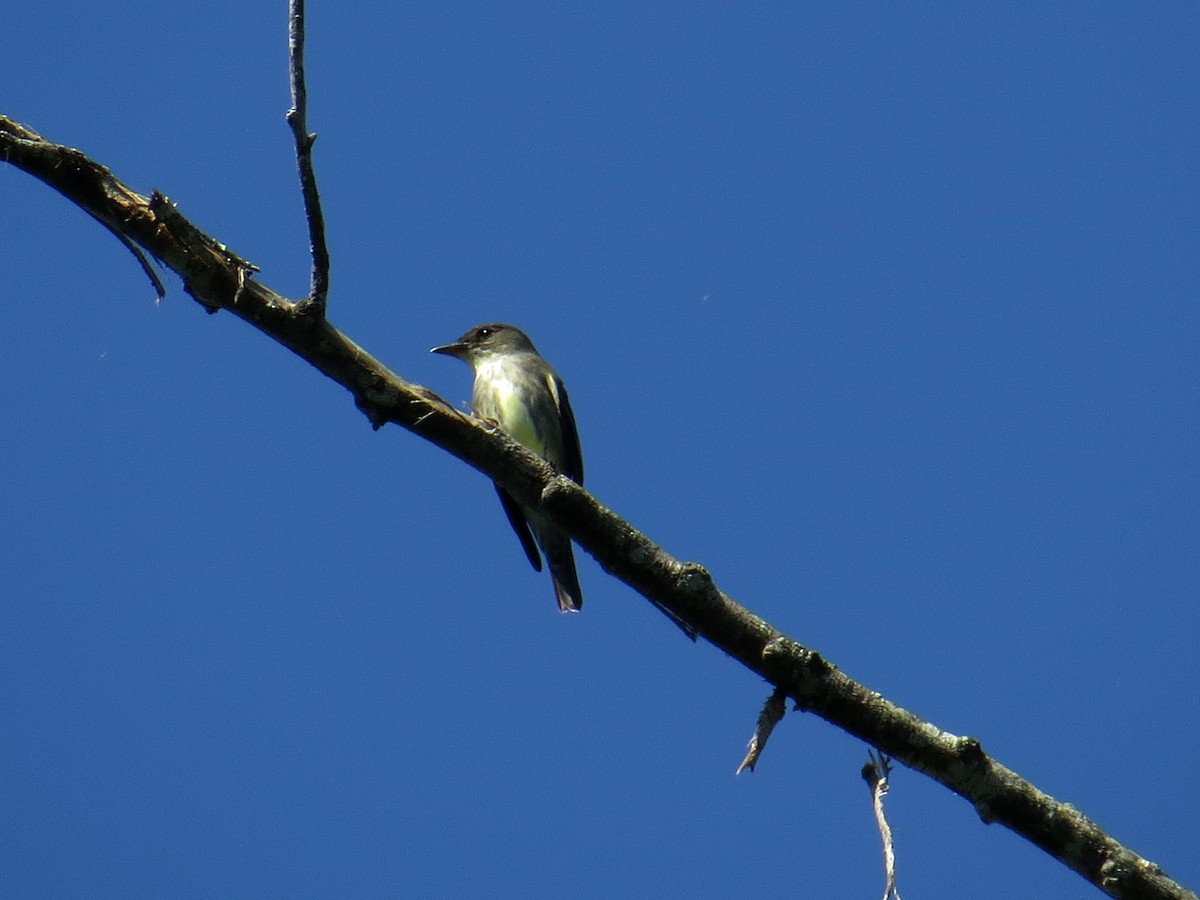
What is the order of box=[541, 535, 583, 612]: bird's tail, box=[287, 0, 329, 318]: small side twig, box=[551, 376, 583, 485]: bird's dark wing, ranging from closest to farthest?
box=[287, 0, 329, 318]: small side twig, box=[541, 535, 583, 612]: bird's tail, box=[551, 376, 583, 485]: bird's dark wing

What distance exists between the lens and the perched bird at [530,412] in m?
8.09

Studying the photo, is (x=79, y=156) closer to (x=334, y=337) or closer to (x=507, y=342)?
(x=334, y=337)

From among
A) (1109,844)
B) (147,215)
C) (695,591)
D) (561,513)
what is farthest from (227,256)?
(1109,844)

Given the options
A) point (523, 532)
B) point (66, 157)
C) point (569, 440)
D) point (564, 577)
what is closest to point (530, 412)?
point (569, 440)

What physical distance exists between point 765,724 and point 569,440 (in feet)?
18.4

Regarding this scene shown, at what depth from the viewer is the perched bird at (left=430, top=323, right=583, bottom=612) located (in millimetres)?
8086

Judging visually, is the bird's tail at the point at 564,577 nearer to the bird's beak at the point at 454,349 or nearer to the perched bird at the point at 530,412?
the perched bird at the point at 530,412

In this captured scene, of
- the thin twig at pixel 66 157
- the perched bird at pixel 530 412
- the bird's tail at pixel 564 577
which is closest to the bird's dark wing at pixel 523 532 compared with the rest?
the perched bird at pixel 530 412

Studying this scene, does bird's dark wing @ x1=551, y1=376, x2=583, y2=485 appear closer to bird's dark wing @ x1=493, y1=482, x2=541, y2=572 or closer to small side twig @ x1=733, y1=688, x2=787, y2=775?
bird's dark wing @ x1=493, y1=482, x2=541, y2=572

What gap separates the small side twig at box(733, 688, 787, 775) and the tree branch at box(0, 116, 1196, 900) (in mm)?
33

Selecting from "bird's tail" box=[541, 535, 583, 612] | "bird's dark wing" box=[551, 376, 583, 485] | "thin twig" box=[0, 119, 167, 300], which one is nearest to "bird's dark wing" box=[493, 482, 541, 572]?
"bird's tail" box=[541, 535, 583, 612]

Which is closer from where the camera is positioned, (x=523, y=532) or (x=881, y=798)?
(x=881, y=798)

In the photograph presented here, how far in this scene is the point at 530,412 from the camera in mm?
8797

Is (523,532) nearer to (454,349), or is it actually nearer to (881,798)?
(454,349)
